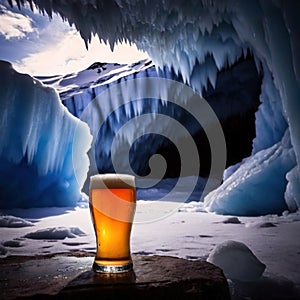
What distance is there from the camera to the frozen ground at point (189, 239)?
2625 millimetres

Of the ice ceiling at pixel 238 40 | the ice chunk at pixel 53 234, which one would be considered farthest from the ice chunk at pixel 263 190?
the ice chunk at pixel 53 234

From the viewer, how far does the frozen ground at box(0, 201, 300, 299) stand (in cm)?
262

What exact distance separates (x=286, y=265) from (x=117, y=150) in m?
11.2

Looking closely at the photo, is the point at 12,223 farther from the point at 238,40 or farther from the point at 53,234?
the point at 238,40

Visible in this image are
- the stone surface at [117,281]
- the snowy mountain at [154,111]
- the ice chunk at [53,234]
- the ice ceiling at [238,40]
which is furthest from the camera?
the snowy mountain at [154,111]

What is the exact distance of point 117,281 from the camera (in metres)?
0.91

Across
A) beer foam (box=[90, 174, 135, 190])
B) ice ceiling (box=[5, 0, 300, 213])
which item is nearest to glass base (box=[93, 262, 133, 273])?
beer foam (box=[90, 174, 135, 190])

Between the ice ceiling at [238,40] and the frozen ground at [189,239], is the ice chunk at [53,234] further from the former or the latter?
the ice ceiling at [238,40]

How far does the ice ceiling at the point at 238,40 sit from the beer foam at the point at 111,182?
346cm

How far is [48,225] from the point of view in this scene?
15.9 ft

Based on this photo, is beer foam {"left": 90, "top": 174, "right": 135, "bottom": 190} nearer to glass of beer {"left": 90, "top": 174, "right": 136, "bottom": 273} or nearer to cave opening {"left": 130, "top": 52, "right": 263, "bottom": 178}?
glass of beer {"left": 90, "top": 174, "right": 136, "bottom": 273}

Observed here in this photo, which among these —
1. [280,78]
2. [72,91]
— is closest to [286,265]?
[280,78]

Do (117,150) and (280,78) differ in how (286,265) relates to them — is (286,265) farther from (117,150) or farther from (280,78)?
(117,150)

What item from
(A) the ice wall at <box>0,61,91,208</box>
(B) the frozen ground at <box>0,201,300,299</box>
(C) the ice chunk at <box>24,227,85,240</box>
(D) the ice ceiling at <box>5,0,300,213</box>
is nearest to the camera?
(B) the frozen ground at <box>0,201,300,299</box>
